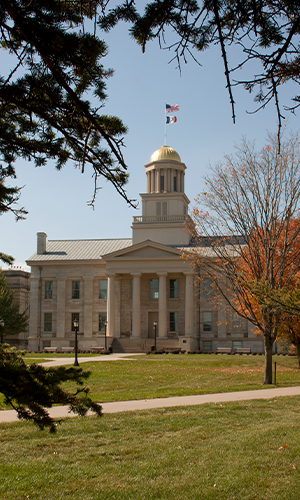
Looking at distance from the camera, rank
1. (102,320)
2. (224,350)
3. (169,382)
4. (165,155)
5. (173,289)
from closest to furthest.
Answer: (169,382), (224,350), (173,289), (102,320), (165,155)

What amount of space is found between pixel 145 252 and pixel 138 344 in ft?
31.9

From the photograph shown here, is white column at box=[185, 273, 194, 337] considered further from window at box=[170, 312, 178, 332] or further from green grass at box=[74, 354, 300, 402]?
green grass at box=[74, 354, 300, 402]

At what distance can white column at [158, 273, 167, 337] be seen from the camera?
51594 millimetres

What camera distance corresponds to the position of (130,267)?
177ft

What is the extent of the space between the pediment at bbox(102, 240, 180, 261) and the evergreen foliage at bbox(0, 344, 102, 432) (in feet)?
153

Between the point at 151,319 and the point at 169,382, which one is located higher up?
the point at 151,319

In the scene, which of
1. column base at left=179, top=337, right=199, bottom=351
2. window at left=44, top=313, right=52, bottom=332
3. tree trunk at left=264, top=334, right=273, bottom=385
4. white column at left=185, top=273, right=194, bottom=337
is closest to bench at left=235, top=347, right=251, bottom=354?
column base at left=179, top=337, right=199, bottom=351

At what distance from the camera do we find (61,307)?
190ft

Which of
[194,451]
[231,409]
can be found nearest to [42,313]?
[231,409]

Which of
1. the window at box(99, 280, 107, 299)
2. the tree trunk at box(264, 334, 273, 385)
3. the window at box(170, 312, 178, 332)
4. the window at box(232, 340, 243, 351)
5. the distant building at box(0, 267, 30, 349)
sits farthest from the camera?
the distant building at box(0, 267, 30, 349)

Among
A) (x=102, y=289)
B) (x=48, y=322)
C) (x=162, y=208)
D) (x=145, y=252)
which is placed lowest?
(x=48, y=322)

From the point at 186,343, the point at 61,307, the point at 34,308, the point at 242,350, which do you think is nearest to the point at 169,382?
the point at 186,343

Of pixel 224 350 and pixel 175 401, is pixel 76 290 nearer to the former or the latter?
pixel 224 350

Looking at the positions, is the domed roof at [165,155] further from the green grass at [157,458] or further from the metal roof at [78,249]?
the green grass at [157,458]
